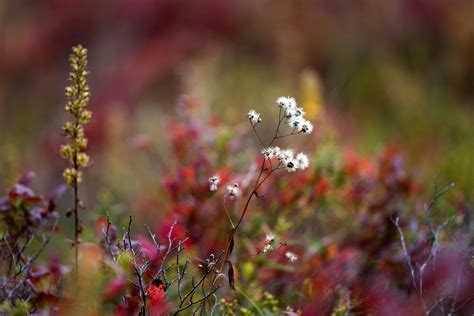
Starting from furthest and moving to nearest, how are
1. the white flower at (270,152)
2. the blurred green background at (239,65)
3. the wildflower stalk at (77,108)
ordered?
1. the blurred green background at (239,65)
2. the wildflower stalk at (77,108)
3. the white flower at (270,152)

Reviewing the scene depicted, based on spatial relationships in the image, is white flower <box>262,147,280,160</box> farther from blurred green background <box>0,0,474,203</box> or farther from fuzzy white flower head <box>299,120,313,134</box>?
blurred green background <box>0,0,474,203</box>

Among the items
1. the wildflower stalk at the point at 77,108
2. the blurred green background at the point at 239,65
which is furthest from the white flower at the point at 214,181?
the blurred green background at the point at 239,65

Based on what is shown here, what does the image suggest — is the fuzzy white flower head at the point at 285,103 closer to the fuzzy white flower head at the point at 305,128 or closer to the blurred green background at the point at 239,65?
the fuzzy white flower head at the point at 305,128

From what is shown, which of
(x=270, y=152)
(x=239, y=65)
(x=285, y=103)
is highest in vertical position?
(x=239, y=65)

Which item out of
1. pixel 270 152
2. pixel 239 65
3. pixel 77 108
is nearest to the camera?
pixel 270 152

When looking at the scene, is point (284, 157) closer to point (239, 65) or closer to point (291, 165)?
point (291, 165)

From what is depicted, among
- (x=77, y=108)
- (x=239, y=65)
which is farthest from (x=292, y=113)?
(x=239, y=65)

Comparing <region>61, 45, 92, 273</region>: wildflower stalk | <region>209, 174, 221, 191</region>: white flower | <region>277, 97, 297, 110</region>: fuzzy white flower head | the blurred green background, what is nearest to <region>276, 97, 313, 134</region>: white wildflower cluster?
<region>277, 97, 297, 110</region>: fuzzy white flower head

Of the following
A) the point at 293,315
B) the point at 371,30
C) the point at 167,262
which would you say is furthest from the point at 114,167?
the point at 371,30

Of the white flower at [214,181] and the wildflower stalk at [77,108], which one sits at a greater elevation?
the wildflower stalk at [77,108]
